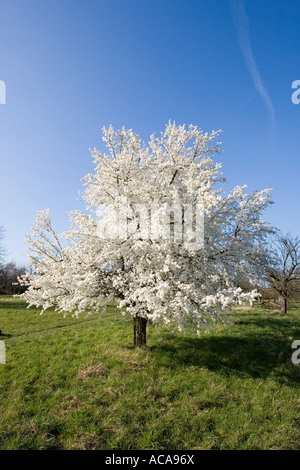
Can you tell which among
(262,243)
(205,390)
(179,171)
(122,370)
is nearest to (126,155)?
(179,171)

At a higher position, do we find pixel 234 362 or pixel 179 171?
pixel 179 171

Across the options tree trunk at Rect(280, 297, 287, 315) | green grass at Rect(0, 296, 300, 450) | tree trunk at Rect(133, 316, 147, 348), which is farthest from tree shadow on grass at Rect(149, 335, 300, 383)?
tree trunk at Rect(280, 297, 287, 315)

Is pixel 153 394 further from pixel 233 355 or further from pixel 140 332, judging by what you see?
pixel 233 355

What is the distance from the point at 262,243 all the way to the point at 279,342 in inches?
241

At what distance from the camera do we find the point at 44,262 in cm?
1136

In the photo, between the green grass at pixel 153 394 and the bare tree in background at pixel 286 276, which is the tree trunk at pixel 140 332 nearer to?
the green grass at pixel 153 394

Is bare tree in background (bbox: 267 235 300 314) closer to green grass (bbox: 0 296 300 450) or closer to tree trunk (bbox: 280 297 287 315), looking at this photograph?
tree trunk (bbox: 280 297 287 315)

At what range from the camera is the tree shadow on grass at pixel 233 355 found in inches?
382

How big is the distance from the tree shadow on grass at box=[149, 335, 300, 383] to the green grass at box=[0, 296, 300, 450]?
1.8 inches

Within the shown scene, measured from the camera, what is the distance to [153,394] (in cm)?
806

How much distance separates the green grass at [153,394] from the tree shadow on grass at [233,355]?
45 millimetres

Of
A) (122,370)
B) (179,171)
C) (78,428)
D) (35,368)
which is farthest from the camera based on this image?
(179,171)

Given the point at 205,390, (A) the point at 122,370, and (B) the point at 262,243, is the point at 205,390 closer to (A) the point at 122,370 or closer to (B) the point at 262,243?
(A) the point at 122,370

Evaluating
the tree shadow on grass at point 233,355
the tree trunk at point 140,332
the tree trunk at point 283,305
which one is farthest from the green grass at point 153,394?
the tree trunk at point 283,305
